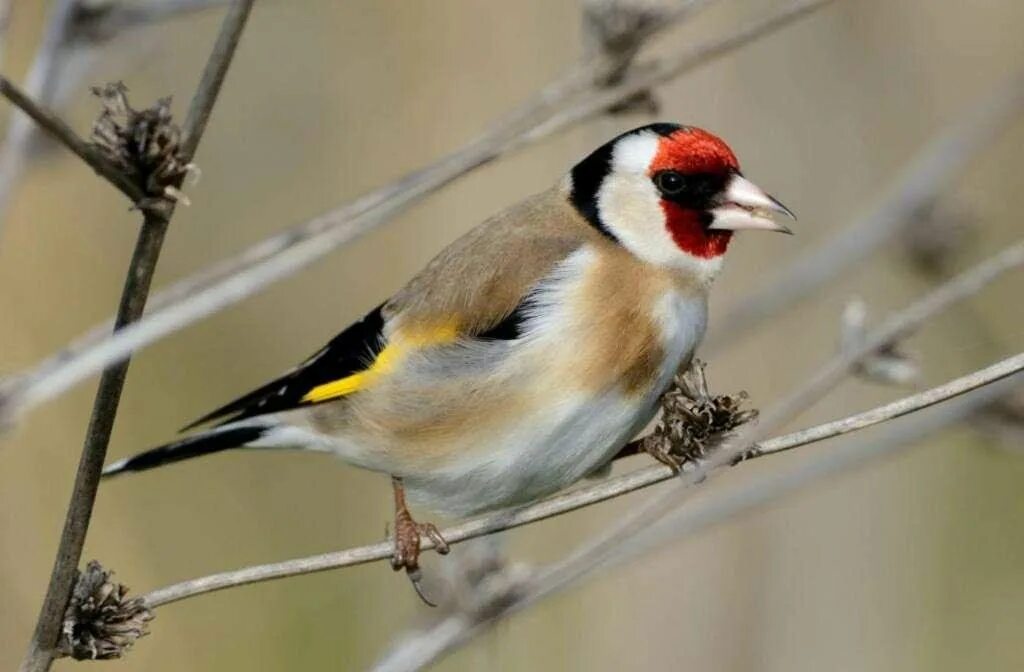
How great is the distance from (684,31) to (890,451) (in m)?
2.37

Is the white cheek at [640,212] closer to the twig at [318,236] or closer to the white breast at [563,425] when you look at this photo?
Result: the white breast at [563,425]

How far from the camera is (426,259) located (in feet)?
17.5

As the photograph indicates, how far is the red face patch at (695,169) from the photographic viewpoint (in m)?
3.11

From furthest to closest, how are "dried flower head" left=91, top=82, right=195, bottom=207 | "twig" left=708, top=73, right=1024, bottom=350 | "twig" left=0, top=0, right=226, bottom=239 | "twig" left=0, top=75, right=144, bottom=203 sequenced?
"twig" left=708, top=73, right=1024, bottom=350 < "twig" left=0, top=0, right=226, bottom=239 < "dried flower head" left=91, top=82, right=195, bottom=207 < "twig" left=0, top=75, right=144, bottom=203

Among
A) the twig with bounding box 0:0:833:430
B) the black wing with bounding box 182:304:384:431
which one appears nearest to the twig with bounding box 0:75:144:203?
the twig with bounding box 0:0:833:430

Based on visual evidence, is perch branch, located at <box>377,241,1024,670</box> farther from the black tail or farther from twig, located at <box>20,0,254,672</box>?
the black tail

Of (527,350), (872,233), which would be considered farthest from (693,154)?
(527,350)

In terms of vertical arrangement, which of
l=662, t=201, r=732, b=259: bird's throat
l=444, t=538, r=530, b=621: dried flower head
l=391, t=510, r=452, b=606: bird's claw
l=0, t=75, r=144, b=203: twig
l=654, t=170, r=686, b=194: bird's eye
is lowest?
l=444, t=538, r=530, b=621: dried flower head

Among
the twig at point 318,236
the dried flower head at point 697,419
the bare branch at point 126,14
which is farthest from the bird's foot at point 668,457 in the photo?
the bare branch at point 126,14

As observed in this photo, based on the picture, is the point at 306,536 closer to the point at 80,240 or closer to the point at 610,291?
the point at 80,240

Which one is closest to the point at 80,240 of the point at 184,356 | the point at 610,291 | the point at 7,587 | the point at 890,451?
the point at 184,356

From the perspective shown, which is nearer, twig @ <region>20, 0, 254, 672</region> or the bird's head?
twig @ <region>20, 0, 254, 672</region>

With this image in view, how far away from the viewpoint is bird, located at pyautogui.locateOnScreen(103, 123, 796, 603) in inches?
118

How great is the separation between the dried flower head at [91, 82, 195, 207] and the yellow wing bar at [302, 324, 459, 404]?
4.35ft
